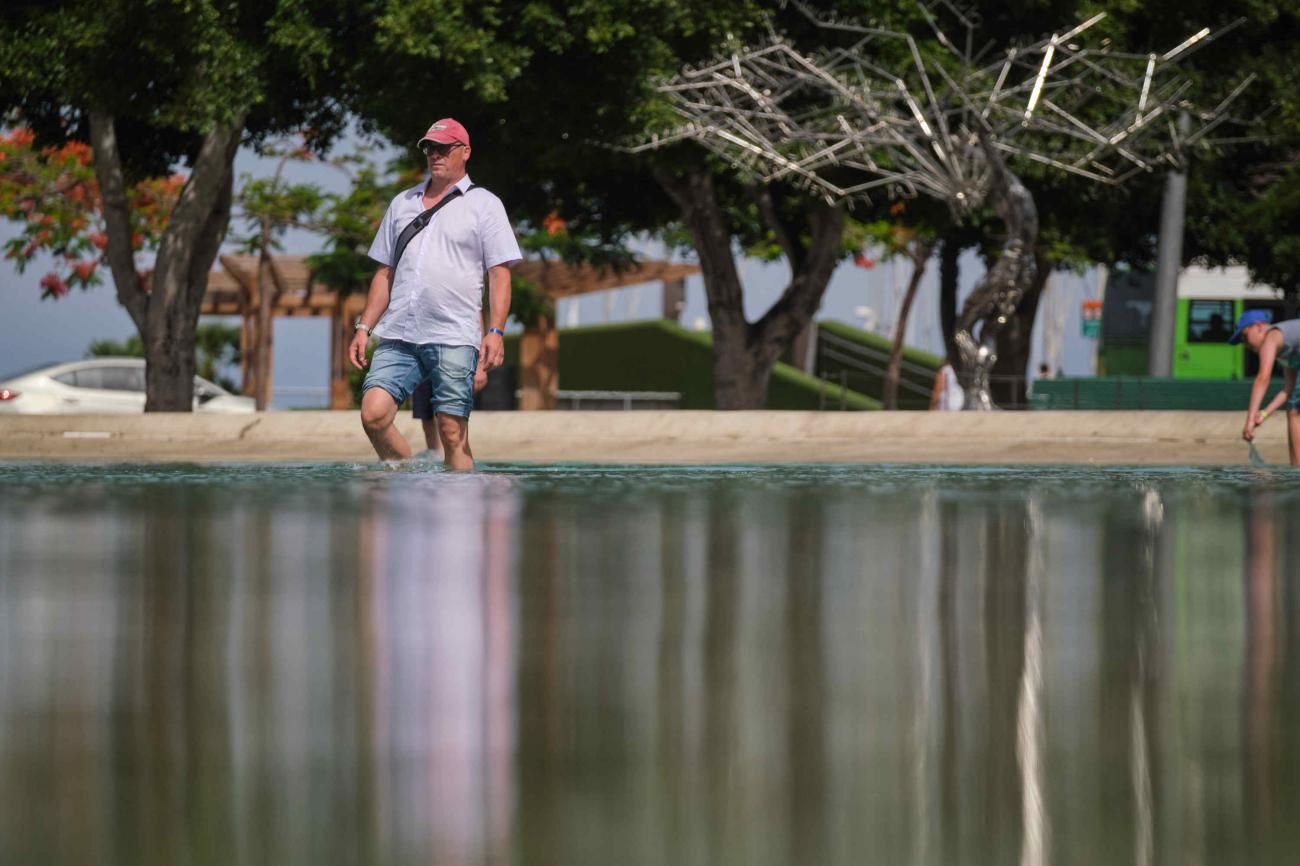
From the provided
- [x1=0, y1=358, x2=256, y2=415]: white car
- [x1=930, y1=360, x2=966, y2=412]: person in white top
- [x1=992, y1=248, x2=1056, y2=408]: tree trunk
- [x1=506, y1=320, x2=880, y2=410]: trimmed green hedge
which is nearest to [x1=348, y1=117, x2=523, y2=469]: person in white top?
[x1=930, y1=360, x2=966, y2=412]: person in white top

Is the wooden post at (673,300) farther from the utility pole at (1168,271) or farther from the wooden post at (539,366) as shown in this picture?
the utility pole at (1168,271)

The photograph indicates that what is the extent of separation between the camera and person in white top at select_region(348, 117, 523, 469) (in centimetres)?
978

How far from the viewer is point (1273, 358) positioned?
13508 mm

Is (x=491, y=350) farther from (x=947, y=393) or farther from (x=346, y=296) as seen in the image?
(x=346, y=296)

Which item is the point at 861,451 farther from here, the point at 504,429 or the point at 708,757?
the point at 708,757

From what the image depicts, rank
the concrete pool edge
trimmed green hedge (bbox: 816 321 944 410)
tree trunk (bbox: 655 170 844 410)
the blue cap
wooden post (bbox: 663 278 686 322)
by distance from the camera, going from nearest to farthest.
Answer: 1. the blue cap
2. the concrete pool edge
3. tree trunk (bbox: 655 170 844 410)
4. trimmed green hedge (bbox: 816 321 944 410)
5. wooden post (bbox: 663 278 686 322)

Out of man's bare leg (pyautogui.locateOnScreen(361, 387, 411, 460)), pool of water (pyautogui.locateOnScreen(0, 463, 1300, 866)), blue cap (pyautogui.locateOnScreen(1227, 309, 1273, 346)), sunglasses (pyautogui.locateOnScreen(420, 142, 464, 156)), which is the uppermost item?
sunglasses (pyautogui.locateOnScreen(420, 142, 464, 156))

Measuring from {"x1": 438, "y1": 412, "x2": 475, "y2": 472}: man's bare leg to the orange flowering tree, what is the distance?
2678 cm

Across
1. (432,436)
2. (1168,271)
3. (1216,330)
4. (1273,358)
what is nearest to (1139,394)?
(1168,271)

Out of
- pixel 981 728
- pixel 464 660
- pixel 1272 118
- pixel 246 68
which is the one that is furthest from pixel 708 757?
pixel 1272 118

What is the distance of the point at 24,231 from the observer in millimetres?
39625

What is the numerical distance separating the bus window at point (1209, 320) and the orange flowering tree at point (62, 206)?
66.6 feet

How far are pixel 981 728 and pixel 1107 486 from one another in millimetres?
6186

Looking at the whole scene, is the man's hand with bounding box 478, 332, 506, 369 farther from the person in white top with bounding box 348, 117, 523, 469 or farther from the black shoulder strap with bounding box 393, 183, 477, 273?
the black shoulder strap with bounding box 393, 183, 477, 273
